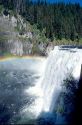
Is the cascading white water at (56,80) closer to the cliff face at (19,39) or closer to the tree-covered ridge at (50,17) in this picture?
the cliff face at (19,39)

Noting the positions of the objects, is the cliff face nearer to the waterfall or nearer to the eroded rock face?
the eroded rock face

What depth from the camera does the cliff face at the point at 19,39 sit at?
244ft

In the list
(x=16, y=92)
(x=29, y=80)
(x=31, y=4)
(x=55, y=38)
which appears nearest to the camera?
(x=16, y=92)

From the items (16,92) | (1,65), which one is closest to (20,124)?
(16,92)

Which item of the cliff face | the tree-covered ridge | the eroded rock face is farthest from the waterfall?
the tree-covered ridge

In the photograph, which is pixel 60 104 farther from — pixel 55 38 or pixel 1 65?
pixel 55 38

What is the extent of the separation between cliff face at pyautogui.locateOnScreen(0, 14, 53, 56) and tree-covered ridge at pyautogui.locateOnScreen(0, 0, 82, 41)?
6.80 meters

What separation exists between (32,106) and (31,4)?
90.4 meters

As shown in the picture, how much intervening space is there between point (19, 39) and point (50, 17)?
30306 mm

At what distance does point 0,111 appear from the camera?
32406 mm

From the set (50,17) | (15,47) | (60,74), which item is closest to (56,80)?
(60,74)

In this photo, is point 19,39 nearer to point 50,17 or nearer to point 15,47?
point 15,47

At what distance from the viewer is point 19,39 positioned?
257 ft

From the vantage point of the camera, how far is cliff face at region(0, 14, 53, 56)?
74.4m
